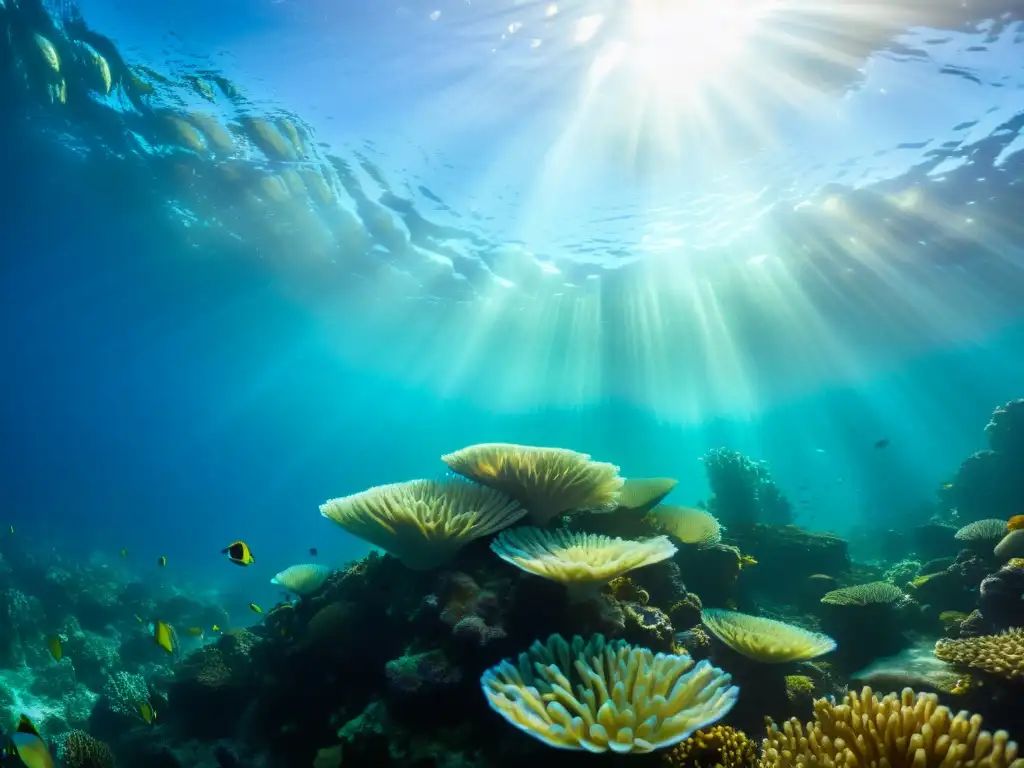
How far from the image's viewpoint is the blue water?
12773mm

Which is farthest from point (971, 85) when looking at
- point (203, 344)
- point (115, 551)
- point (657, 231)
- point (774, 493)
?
point (115, 551)

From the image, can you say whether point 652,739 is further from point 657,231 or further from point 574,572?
point 657,231

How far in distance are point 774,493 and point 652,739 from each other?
66.5ft

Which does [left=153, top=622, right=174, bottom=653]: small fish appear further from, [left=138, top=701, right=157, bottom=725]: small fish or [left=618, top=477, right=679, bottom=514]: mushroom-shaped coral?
[left=618, top=477, right=679, bottom=514]: mushroom-shaped coral

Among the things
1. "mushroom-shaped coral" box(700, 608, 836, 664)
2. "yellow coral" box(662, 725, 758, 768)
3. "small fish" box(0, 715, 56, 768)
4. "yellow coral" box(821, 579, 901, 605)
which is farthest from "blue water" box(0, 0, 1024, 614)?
"small fish" box(0, 715, 56, 768)

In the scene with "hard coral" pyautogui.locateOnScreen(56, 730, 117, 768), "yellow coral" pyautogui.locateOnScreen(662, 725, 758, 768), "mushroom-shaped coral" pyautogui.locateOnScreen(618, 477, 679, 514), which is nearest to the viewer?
"yellow coral" pyautogui.locateOnScreen(662, 725, 758, 768)

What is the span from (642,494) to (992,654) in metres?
3.25

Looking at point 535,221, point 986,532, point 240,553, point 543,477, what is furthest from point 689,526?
point 535,221

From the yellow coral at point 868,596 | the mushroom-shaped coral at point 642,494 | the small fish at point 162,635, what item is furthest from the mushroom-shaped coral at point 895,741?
the small fish at point 162,635

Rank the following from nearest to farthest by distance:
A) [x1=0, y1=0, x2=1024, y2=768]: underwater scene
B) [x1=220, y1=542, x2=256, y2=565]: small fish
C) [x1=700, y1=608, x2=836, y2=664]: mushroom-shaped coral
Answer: [x1=0, y1=0, x2=1024, y2=768]: underwater scene
[x1=700, y1=608, x2=836, y2=664]: mushroom-shaped coral
[x1=220, y1=542, x2=256, y2=565]: small fish

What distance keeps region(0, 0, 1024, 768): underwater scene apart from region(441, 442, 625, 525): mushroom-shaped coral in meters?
0.04

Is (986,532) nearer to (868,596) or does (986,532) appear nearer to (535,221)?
(868,596)

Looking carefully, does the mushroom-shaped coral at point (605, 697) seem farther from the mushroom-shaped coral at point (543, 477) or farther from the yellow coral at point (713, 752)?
the mushroom-shaped coral at point (543, 477)

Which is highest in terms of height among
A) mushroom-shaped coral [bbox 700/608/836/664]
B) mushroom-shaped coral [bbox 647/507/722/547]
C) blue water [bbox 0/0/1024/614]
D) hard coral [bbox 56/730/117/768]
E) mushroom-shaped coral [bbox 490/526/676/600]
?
blue water [bbox 0/0/1024/614]
